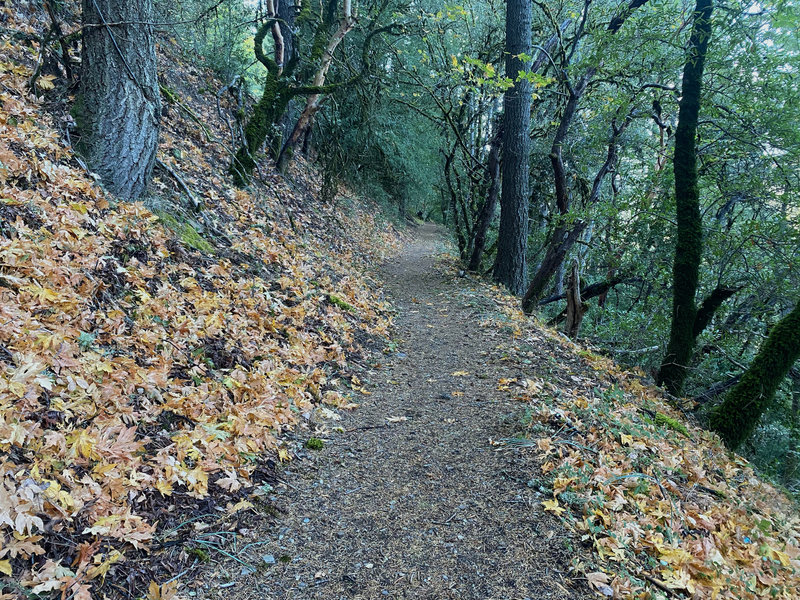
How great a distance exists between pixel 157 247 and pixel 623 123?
9.36 meters

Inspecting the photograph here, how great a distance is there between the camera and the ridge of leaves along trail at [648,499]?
114 inches

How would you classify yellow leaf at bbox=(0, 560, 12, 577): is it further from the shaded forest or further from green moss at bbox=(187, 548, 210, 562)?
green moss at bbox=(187, 548, 210, 562)

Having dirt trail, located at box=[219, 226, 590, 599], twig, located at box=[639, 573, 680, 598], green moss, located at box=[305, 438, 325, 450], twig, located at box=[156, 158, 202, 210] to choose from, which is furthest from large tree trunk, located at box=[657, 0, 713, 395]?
twig, located at box=[156, 158, 202, 210]

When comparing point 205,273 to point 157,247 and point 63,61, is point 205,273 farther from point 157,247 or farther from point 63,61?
point 63,61

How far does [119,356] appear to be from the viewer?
342cm

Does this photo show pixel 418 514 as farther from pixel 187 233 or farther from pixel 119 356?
pixel 187 233

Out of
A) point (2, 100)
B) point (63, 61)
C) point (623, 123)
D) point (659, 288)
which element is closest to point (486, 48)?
point (623, 123)

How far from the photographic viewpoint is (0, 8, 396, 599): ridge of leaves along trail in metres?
2.29

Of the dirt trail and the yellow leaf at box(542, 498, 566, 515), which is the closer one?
the dirt trail

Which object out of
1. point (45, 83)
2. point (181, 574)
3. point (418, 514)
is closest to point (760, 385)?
point (418, 514)

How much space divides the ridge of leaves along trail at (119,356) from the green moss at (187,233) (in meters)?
0.02

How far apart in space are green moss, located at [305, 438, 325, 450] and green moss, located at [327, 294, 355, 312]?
350cm

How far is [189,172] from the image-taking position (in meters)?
7.52

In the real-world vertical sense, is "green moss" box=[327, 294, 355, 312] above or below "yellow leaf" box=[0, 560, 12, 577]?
above
